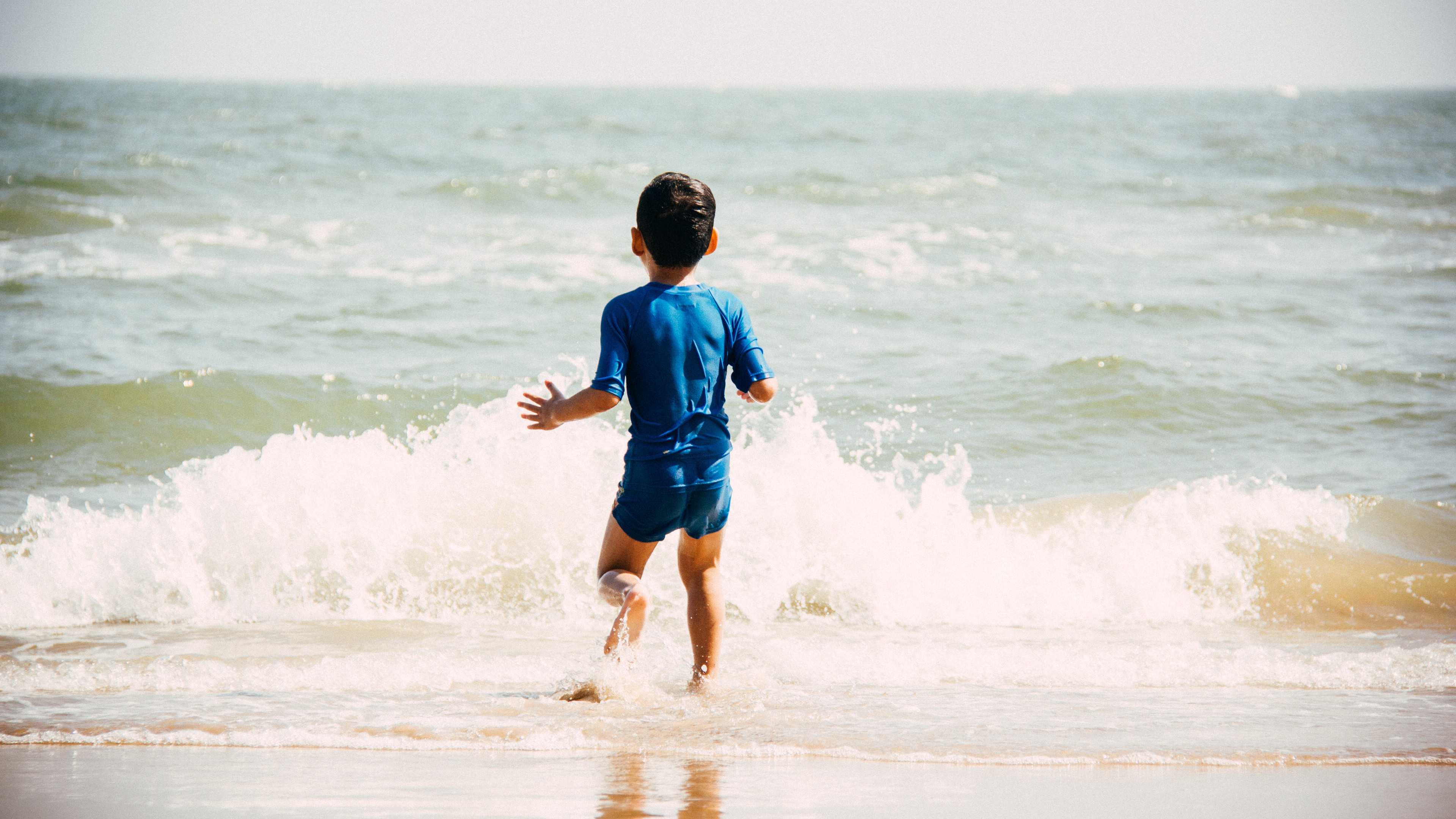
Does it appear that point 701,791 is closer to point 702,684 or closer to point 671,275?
point 702,684

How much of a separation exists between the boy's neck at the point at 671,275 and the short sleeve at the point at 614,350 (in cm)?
15

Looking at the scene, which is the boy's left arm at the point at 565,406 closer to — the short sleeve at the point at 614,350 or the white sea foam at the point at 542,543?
the short sleeve at the point at 614,350

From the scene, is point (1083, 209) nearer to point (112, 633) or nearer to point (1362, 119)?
point (112, 633)

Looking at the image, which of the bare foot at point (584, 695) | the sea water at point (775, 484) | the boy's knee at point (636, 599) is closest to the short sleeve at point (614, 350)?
the boy's knee at point (636, 599)

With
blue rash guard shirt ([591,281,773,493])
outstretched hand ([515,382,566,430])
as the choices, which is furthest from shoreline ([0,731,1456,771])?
outstretched hand ([515,382,566,430])

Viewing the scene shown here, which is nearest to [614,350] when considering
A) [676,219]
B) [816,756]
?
[676,219]

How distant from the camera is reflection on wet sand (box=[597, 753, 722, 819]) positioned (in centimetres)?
290

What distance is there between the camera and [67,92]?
62.2 meters

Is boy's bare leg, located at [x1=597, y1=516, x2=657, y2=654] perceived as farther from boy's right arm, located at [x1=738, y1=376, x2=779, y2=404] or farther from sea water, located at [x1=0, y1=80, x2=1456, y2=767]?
boy's right arm, located at [x1=738, y1=376, x2=779, y2=404]

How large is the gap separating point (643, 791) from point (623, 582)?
26.8 inches

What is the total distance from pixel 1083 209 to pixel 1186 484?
13311mm

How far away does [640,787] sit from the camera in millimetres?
3098

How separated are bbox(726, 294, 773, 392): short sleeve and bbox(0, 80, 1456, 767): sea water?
3.44 ft

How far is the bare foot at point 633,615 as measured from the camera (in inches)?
136
